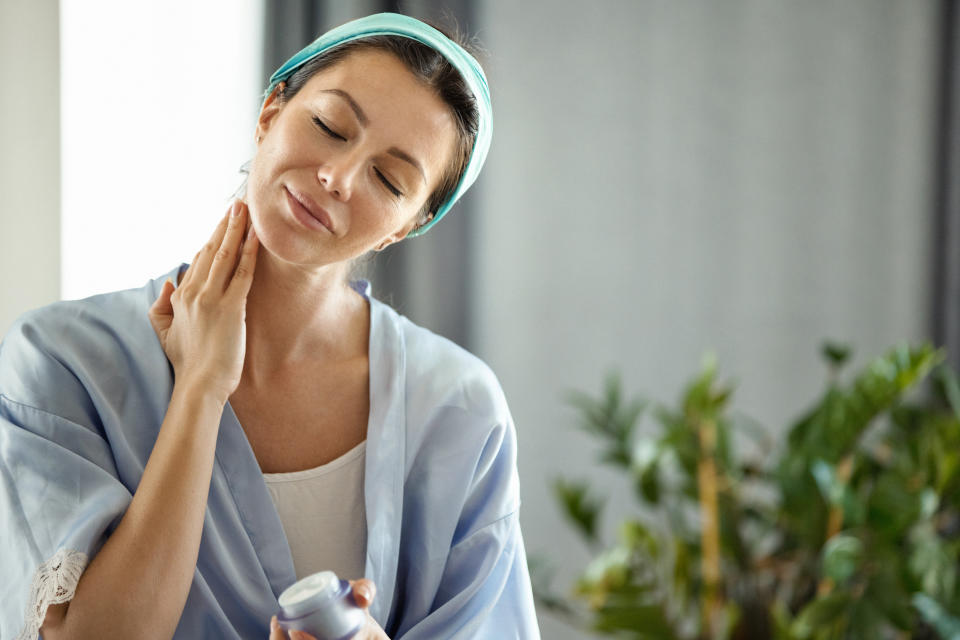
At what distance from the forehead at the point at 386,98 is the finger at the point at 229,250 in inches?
5.8

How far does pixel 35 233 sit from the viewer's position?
132 cm

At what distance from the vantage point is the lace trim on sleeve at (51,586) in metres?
Answer: 0.79

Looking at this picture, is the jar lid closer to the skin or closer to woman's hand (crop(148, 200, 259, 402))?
the skin

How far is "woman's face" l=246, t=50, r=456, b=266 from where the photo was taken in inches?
36.1

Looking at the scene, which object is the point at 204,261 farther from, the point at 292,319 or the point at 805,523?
the point at 805,523

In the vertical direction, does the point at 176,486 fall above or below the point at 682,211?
below

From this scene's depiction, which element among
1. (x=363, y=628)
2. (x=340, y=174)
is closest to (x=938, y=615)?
(x=363, y=628)

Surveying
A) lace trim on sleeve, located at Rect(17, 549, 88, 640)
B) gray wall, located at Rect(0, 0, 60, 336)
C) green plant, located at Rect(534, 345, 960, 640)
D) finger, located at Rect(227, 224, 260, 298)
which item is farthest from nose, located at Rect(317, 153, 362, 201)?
green plant, located at Rect(534, 345, 960, 640)

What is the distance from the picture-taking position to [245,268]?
95 centimetres

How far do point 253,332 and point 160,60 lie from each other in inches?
28.4

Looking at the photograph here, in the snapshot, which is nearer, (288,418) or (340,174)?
(340,174)

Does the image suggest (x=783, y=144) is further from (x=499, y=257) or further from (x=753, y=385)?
(x=499, y=257)

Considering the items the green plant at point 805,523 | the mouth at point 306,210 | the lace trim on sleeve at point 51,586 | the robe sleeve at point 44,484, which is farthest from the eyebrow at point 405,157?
the green plant at point 805,523

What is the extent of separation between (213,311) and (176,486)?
189mm
